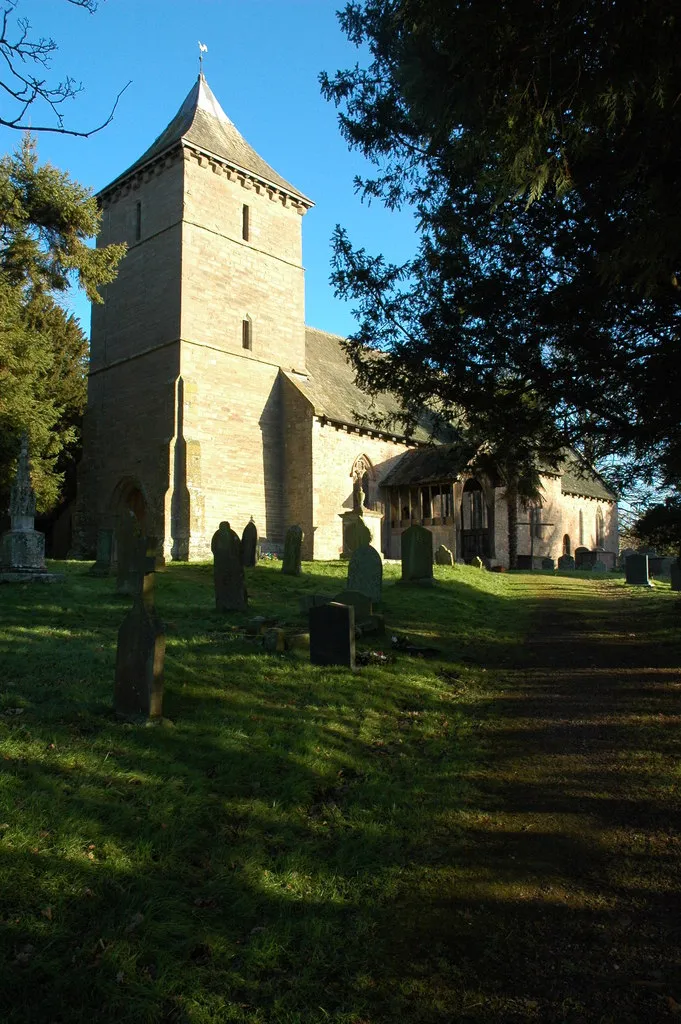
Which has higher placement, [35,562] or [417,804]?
[35,562]

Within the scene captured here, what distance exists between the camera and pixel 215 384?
23.2 m

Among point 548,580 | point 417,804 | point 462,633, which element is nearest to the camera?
point 417,804

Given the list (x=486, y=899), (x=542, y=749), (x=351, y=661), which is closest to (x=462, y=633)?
(x=351, y=661)

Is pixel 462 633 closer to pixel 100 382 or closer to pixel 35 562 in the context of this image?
pixel 35 562

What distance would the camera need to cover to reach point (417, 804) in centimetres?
400

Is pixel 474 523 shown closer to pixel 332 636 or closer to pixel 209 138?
pixel 209 138

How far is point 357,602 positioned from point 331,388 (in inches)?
812

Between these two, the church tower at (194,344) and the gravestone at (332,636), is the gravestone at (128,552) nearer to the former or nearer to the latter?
the gravestone at (332,636)

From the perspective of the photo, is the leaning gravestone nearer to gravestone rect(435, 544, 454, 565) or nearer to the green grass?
the green grass

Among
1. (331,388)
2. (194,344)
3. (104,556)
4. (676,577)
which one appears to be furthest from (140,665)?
(331,388)

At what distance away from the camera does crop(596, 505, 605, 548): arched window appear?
41688 mm

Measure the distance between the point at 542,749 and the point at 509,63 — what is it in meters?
4.61

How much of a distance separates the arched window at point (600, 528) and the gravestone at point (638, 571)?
75.7 feet

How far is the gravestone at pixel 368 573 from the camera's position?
10266 millimetres
